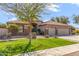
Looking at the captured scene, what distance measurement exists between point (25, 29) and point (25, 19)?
119 millimetres

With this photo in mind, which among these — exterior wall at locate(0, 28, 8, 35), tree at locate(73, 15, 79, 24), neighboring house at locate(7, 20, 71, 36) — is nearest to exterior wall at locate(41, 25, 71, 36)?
neighboring house at locate(7, 20, 71, 36)

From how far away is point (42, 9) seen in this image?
2805mm

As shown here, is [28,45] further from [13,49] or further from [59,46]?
[59,46]

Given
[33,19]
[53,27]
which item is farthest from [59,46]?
[33,19]

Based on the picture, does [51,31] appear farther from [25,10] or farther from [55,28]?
[25,10]

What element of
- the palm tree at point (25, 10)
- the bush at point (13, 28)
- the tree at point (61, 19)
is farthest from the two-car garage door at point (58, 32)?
the bush at point (13, 28)

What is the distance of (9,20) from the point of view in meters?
2.80

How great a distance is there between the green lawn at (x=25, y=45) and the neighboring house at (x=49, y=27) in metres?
0.09

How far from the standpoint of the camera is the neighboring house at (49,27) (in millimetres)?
2803

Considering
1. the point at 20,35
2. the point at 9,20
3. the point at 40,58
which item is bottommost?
the point at 40,58

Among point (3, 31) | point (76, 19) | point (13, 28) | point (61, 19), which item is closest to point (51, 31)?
point (61, 19)

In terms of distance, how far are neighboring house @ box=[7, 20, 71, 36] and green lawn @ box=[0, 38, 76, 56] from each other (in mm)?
86

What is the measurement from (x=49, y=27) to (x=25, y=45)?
0.36 m

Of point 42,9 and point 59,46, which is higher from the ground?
point 42,9
